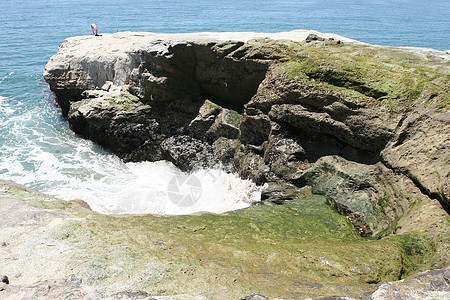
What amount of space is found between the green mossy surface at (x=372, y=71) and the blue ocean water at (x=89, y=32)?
26.7ft

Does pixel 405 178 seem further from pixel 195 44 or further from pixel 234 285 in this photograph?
pixel 195 44

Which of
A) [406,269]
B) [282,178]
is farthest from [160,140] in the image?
[406,269]

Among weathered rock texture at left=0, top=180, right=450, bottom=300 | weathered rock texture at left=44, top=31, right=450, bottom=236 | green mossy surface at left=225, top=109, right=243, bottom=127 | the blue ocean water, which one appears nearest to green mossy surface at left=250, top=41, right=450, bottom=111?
weathered rock texture at left=44, top=31, right=450, bottom=236

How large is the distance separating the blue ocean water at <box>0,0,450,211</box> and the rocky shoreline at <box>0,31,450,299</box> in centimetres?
187

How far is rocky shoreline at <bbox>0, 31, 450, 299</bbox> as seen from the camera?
18.8 ft

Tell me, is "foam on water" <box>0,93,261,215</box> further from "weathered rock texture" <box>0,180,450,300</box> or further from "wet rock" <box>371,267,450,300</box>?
"wet rock" <box>371,267,450,300</box>

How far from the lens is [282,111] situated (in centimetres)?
1361

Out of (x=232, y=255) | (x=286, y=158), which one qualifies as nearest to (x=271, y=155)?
(x=286, y=158)

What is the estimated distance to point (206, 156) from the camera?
16.9 m

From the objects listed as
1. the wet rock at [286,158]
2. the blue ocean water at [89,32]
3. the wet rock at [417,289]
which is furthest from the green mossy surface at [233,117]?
the wet rock at [417,289]

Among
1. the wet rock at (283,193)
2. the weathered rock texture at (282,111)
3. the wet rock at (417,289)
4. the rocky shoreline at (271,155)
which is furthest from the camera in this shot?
the wet rock at (283,193)

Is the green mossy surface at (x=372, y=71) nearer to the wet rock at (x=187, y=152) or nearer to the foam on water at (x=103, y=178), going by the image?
the foam on water at (x=103, y=178)

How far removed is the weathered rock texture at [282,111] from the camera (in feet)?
34.5

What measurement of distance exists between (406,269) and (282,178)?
6873mm
